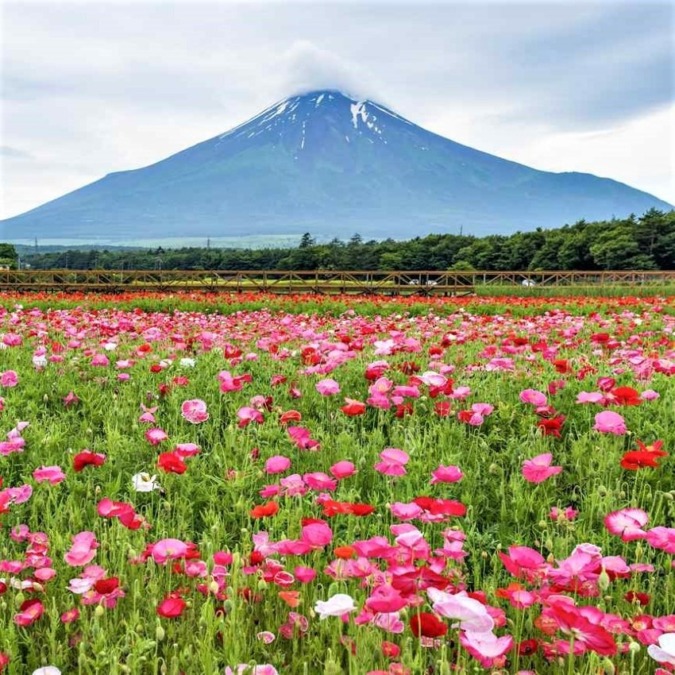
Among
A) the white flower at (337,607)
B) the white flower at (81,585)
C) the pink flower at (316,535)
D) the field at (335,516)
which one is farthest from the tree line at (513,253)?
the white flower at (337,607)

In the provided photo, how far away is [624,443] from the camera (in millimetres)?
3689

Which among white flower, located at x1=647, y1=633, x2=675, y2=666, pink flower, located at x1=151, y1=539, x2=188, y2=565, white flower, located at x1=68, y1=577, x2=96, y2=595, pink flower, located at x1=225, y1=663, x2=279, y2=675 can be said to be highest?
white flower, located at x1=647, y1=633, x2=675, y2=666

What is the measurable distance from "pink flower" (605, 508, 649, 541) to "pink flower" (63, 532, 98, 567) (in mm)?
1514

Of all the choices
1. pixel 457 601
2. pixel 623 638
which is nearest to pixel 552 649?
pixel 623 638

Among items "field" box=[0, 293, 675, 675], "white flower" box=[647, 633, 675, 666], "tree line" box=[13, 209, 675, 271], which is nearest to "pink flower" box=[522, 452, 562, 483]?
"field" box=[0, 293, 675, 675]

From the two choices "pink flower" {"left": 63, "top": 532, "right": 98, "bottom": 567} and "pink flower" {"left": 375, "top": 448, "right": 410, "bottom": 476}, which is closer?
"pink flower" {"left": 63, "top": 532, "right": 98, "bottom": 567}

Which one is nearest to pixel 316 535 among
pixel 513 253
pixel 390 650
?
pixel 390 650

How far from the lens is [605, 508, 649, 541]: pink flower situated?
2.01m

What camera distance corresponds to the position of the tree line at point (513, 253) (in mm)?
57531

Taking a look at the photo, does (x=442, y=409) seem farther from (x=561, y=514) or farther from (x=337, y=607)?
(x=337, y=607)

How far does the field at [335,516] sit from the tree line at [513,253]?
43.0m

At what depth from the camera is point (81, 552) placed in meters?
1.90

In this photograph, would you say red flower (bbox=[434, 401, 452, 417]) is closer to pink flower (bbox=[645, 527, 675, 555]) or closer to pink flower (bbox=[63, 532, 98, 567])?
pink flower (bbox=[645, 527, 675, 555])

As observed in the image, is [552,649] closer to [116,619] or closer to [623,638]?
[623,638]
